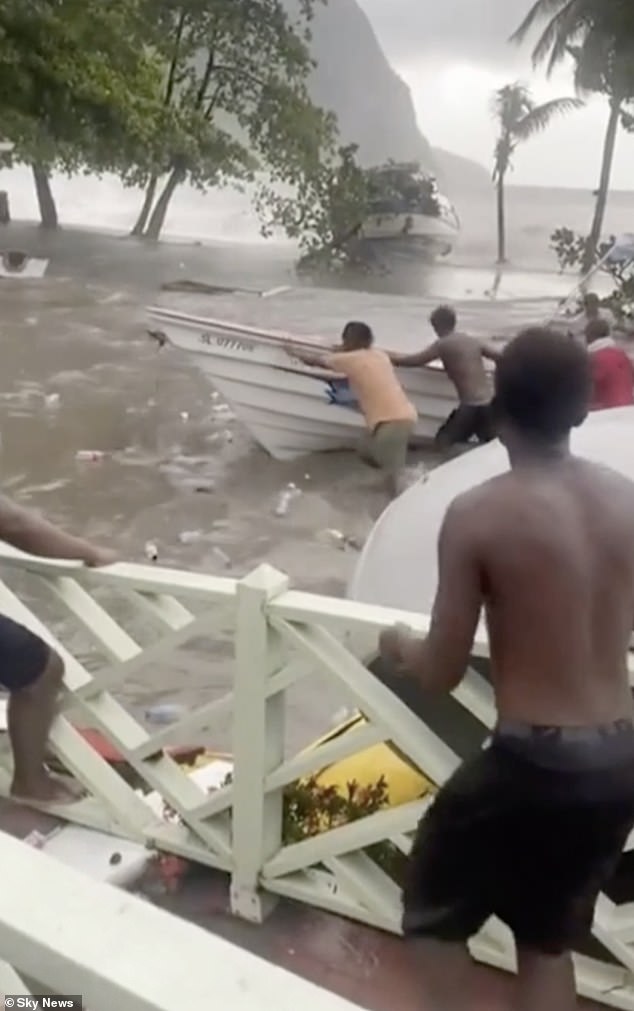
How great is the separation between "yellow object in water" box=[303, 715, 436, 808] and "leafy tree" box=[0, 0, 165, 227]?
65.4 ft

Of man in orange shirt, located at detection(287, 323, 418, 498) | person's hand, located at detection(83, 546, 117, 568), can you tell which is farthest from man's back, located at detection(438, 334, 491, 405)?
person's hand, located at detection(83, 546, 117, 568)

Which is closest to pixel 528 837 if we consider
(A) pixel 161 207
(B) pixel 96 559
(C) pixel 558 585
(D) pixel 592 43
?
(C) pixel 558 585

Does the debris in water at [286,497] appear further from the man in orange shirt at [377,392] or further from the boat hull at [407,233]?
the boat hull at [407,233]

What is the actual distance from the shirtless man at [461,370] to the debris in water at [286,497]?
1363 millimetres

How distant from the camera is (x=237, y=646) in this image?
3.27 metres

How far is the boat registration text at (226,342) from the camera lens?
11.9m

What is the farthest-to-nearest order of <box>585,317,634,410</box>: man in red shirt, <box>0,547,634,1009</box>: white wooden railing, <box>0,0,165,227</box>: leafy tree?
<box>0,0,165,227</box>: leafy tree
<box>585,317,634,410</box>: man in red shirt
<box>0,547,634,1009</box>: white wooden railing

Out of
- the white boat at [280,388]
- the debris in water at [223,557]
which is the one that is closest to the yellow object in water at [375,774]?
the debris in water at [223,557]

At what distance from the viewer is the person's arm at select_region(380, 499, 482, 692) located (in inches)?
93.1

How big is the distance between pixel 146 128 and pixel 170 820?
22132mm

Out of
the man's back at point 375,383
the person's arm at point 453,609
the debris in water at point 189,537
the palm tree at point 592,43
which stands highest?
the palm tree at point 592,43

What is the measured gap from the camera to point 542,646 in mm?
2363

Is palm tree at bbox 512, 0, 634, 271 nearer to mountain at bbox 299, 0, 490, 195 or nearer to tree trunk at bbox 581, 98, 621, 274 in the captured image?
tree trunk at bbox 581, 98, 621, 274

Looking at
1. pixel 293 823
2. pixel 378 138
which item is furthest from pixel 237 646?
pixel 378 138
